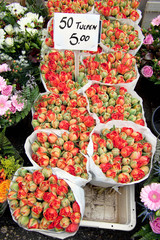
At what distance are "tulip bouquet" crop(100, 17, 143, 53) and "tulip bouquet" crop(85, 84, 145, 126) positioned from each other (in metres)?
0.43

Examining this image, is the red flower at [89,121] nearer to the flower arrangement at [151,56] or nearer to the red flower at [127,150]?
the red flower at [127,150]

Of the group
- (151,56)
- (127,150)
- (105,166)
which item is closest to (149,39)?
(151,56)

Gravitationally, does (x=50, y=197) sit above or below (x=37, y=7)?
below

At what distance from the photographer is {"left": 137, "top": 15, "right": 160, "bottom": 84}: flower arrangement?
1.95m

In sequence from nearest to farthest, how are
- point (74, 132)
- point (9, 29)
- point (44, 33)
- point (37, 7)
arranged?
point (74, 132), point (9, 29), point (44, 33), point (37, 7)

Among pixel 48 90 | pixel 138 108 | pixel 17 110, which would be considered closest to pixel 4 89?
pixel 17 110

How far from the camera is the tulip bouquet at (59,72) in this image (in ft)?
4.83

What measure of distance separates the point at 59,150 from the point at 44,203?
0.28 metres

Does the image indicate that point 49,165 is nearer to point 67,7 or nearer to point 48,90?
point 48,90

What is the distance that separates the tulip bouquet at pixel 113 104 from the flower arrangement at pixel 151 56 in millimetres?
573

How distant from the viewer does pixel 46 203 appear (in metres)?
1.08

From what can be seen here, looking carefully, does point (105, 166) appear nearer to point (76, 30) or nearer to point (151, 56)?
point (76, 30)

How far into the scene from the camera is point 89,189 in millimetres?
1534

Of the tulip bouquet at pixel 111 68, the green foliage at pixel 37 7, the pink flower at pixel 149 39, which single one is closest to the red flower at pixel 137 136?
the tulip bouquet at pixel 111 68
